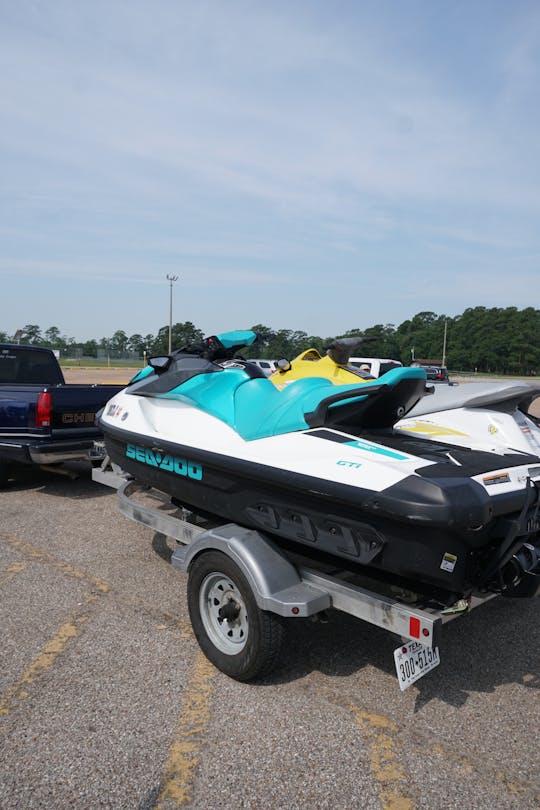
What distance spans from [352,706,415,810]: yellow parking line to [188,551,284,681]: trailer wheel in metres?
0.54

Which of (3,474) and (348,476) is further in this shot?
(3,474)

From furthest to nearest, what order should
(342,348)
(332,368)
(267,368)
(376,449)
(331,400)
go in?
(267,368)
(332,368)
(342,348)
(331,400)
(376,449)

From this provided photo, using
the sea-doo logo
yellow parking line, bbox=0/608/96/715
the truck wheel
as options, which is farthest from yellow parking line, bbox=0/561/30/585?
the truck wheel

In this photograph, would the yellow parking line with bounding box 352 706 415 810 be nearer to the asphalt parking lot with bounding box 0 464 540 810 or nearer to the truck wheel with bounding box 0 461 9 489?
the asphalt parking lot with bounding box 0 464 540 810

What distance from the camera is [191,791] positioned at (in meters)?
2.44

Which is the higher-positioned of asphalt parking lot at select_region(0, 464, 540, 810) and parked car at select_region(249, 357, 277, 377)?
parked car at select_region(249, 357, 277, 377)

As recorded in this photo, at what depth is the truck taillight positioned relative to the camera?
22.3ft

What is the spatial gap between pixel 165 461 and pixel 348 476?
5.42 ft

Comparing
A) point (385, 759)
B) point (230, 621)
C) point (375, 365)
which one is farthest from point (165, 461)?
point (375, 365)

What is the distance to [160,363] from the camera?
463 centimetres

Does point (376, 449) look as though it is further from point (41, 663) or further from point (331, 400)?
point (41, 663)

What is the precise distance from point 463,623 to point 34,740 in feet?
8.95

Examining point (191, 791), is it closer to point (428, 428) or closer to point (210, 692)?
point (210, 692)

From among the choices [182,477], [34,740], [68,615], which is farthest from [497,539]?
[68,615]
